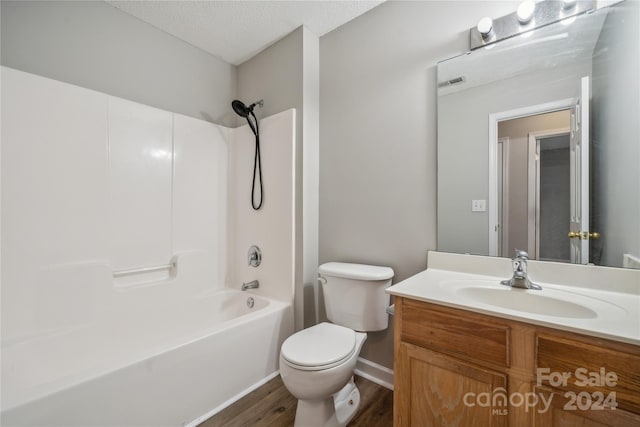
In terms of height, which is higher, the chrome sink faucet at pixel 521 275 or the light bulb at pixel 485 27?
the light bulb at pixel 485 27

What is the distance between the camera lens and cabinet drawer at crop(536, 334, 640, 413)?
0.74 meters

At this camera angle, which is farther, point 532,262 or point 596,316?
point 532,262

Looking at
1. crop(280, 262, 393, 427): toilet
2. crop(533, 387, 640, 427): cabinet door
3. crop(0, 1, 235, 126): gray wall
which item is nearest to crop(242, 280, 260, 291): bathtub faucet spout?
crop(280, 262, 393, 427): toilet

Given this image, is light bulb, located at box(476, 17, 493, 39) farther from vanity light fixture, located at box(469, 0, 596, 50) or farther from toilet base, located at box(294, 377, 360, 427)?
toilet base, located at box(294, 377, 360, 427)

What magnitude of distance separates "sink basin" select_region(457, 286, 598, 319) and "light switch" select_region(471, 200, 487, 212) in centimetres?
43

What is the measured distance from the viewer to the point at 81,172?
162 cm

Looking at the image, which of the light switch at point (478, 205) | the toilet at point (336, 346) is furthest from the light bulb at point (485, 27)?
the toilet at point (336, 346)

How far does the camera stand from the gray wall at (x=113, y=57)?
1.53 meters

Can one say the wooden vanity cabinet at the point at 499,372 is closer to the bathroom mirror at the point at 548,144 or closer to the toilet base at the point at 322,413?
the toilet base at the point at 322,413

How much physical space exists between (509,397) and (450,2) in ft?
6.20

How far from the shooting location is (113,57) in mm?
1842

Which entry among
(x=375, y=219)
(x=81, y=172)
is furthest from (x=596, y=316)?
(x=81, y=172)

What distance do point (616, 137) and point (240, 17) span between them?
7.16 feet

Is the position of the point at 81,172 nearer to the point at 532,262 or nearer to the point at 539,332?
the point at 539,332
